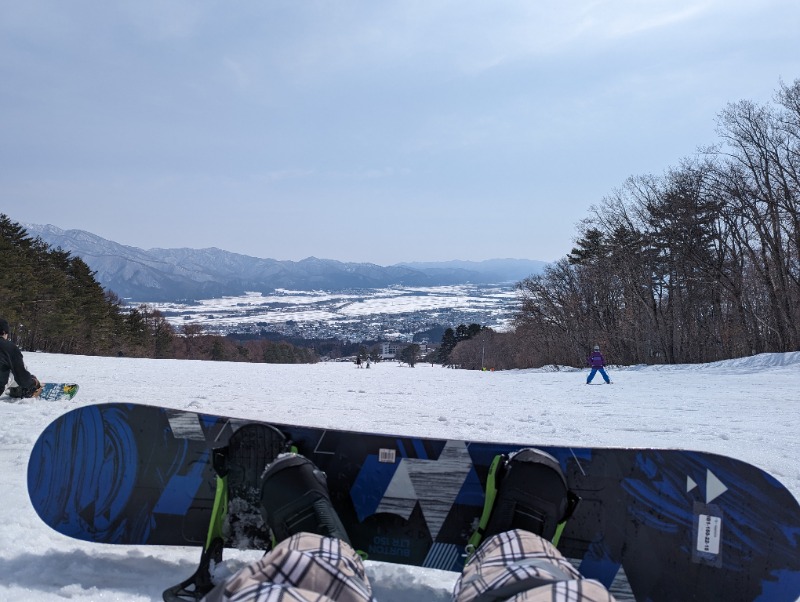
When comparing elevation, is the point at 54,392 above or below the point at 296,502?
below

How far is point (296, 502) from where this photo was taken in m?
1.82

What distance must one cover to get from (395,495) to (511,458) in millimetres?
525

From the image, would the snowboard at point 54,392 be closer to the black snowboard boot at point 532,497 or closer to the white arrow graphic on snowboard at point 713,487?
the black snowboard boot at point 532,497

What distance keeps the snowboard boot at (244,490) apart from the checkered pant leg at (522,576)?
0.98m

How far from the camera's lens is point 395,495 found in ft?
7.30

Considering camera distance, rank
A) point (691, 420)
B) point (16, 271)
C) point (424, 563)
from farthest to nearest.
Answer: point (16, 271), point (691, 420), point (424, 563)

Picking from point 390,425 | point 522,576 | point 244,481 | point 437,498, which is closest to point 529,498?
point 437,498

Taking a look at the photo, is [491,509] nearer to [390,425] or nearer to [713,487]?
[713,487]

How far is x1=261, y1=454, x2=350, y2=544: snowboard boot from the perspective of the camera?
1.74 m

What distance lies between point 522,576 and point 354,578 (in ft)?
1.41

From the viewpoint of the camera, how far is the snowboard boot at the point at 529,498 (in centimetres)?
188

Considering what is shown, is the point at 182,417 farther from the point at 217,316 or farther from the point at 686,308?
the point at 217,316

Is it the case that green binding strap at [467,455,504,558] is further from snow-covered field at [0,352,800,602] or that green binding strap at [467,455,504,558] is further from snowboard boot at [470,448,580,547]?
snow-covered field at [0,352,800,602]

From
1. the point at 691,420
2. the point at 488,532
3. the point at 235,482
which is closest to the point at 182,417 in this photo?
the point at 235,482
